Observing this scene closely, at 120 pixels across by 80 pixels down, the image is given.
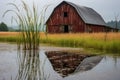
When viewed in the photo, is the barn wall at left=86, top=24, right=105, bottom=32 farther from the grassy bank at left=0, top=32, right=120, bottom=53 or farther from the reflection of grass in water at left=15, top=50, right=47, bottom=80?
the reflection of grass in water at left=15, top=50, right=47, bottom=80

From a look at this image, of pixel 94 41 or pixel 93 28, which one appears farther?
pixel 93 28

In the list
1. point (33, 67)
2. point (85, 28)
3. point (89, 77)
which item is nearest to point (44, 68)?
point (33, 67)

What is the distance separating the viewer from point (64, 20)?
30.2 metres

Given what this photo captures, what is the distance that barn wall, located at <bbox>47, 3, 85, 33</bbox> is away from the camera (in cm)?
2917

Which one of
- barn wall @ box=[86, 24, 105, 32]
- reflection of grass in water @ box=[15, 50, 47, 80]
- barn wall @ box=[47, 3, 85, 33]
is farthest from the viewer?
barn wall @ box=[86, 24, 105, 32]

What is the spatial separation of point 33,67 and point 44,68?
30cm

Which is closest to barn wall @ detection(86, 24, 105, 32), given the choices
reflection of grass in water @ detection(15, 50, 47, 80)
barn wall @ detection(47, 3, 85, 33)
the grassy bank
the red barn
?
the red barn

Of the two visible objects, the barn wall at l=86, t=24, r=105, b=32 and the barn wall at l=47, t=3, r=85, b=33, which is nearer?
the barn wall at l=47, t=3, r=85, b=33

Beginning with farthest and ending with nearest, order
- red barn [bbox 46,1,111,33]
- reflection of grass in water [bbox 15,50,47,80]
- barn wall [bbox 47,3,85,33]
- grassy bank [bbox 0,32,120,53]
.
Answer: barn wall [bbox 47,3,85,33] < red barn [bbox 46,1,111,33] < grassy bank [bbox 0,32,120,53] < reflection of grass in water [bbox 15,50,47,80]

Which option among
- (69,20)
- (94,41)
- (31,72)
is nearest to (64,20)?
(69,20)

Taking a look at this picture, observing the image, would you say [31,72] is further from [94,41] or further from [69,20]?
[69,20]

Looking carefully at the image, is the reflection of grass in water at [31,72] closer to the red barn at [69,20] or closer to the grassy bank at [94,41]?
the grassy bank at [94,41]

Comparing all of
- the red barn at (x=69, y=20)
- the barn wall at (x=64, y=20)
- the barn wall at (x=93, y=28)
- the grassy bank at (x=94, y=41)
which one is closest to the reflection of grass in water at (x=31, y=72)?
the grassy bank at (x=94, y=41)

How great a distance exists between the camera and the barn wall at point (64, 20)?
29.2 metres
